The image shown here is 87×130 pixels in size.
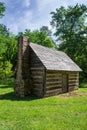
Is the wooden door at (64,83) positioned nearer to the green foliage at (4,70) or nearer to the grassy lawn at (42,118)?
the grassy lawn at (42,118)

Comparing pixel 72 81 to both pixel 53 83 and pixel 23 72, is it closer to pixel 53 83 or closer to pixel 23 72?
pixel 53 83

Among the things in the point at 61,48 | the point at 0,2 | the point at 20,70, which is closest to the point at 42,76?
the point at 20,70

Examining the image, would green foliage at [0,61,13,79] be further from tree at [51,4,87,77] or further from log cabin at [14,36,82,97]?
log cabin at [14,36,82,97]

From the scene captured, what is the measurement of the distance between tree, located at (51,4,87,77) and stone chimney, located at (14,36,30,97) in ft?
73.1

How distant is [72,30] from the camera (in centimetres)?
4569

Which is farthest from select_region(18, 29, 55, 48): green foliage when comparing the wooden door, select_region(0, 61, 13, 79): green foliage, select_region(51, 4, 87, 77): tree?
the wooden door

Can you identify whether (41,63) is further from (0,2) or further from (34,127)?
(0,2)

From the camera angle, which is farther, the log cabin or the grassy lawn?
the log cabin

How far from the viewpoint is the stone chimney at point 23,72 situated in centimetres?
2114

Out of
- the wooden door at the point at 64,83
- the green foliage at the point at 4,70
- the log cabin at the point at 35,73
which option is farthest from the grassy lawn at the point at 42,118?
the green foliage at the point at 4,70

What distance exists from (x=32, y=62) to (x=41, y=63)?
1346 mm

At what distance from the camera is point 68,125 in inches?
435

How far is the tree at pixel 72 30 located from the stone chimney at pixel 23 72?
22.3 m

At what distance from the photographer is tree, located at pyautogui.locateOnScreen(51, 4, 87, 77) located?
4347 centimetres
